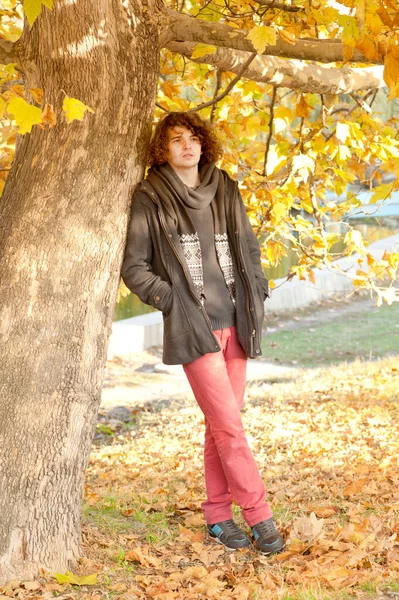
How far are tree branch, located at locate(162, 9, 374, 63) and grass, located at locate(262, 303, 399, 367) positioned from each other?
6.35 meters

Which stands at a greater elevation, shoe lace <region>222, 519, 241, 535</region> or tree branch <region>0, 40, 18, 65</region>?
tree branch <region>0, 40, 18, 65</region>

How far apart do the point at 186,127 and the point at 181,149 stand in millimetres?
120

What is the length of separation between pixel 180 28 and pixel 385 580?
2.48m

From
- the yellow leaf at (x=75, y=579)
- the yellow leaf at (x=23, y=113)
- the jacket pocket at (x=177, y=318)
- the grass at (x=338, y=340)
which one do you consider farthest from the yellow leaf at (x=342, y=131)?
the grass at (x=338, y=340)

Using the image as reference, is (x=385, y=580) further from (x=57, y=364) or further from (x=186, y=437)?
(x=186, y=437)

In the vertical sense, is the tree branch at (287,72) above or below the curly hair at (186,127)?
above

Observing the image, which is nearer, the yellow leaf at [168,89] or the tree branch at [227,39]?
the tree branch at [227,39]

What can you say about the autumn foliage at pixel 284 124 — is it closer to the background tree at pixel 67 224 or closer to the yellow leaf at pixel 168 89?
the yellow leaf at pixel 168 89

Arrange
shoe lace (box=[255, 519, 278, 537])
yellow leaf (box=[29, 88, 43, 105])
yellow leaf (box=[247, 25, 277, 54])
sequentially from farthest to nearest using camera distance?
shoe lace (box=[255, 519, 278, 537]) < yellow leaf (box=[29, 88, 43, 105]) < yellow leaf (box=[247, 25, 277, 54])

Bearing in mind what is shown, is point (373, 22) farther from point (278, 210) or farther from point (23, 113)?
point (278, 210)

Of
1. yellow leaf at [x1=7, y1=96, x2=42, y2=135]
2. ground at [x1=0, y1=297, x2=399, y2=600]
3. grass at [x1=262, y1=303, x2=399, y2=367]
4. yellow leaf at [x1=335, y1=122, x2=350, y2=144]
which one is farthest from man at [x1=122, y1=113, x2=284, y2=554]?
grass at [x1=262, y1=303, x2=399, y2=367]

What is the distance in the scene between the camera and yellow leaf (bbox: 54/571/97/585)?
10.5 feet

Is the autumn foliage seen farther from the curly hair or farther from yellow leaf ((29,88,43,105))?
yellow leaf ((29,88,43,105))

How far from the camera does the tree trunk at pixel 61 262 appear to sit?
3199 millimetres
